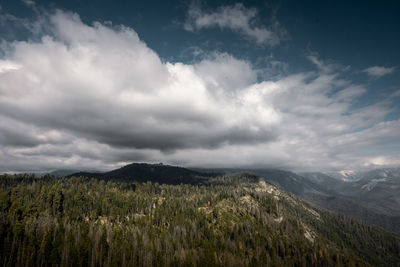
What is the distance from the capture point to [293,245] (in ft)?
608

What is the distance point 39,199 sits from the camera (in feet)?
599

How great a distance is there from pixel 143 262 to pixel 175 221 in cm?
7221

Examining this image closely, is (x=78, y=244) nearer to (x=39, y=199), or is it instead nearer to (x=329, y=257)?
(x=39, y=199)

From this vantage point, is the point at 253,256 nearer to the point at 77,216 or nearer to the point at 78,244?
the point at 78,244

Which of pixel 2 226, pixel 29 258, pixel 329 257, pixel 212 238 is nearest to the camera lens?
pixel 29 258

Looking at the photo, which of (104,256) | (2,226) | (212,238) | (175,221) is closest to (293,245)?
(212,238)

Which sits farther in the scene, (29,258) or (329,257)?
(329,257)

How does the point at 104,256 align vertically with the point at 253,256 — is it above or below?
above

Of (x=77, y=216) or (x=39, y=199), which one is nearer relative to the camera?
(x=77, y=216)

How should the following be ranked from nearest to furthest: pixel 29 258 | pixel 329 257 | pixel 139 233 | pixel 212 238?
1. pixel 29 258
2. pixel 139 233
3. pixel 212 238
4. pixel 329 257

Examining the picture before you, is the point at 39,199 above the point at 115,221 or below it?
above

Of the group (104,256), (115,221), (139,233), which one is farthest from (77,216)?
(104,256)

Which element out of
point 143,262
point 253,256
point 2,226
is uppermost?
point 2,226

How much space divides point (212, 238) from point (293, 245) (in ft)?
264
